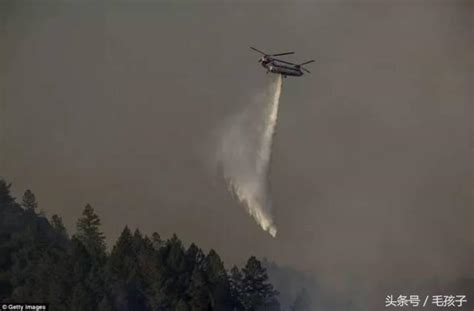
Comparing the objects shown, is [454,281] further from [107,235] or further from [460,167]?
[107,235]

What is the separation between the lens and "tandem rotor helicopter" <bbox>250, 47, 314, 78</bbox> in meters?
6.84

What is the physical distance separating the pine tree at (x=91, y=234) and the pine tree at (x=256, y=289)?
1147 millimetres

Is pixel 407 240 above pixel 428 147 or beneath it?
beneath

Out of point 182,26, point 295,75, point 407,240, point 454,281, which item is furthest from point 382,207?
point 182,26

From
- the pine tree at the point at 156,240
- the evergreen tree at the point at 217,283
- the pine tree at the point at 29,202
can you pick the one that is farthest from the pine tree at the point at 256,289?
the pine tree at the point at 29,202

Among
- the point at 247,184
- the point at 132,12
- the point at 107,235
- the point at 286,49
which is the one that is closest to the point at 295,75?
the point at 286,49

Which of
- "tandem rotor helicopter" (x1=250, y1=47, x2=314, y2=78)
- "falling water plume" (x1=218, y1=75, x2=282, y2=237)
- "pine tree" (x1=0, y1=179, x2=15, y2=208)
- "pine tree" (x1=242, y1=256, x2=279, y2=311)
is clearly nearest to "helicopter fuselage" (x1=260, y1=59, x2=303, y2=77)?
"tandem rotor helicopter" (x1=250, y1=47, x2=314, y2=78)

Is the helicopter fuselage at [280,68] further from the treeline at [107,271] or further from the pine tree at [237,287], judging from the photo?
the pine tree at [237,287]

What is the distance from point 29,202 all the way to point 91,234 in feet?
1.84

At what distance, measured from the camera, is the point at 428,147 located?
271 inches

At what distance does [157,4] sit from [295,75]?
49.7 inches

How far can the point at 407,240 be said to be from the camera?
269 inches

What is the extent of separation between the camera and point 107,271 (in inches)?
259

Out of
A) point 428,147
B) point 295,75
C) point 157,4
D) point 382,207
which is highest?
point 157,4
